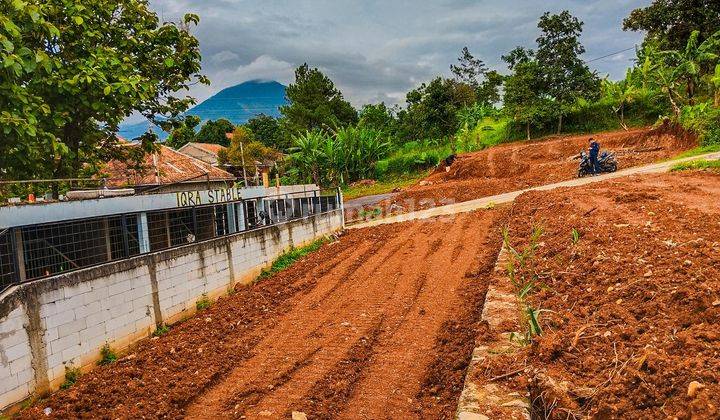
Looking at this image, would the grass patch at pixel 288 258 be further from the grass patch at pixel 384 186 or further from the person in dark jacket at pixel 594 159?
the grass patch at pixel 384 186

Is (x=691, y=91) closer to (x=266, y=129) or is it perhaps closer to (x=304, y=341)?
(x=304, y=341)

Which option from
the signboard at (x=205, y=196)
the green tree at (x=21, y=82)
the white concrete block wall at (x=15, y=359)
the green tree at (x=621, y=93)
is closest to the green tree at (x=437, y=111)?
the green tree at (x=621, y=93)

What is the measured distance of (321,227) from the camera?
15.3 metres

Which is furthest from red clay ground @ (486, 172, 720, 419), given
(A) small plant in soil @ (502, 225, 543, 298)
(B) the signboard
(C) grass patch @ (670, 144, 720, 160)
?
(C) grass patch @ (670, 144, 720, 160)

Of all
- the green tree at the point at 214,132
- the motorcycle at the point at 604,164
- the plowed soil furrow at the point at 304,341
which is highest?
the green tree at the point at 214,132

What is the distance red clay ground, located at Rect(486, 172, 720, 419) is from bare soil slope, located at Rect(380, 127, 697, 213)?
43.2 feet

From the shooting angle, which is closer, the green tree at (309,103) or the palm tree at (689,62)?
the palm tree at (689,62)

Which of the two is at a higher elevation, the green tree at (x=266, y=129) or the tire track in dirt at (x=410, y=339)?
the green tree at (x=266, y=129)

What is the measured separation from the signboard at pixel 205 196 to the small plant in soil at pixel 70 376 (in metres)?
6.59

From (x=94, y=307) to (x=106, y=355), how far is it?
735 mm

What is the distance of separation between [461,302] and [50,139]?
6879mm

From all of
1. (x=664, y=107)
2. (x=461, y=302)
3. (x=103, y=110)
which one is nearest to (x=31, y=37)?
(x=103, y=110)

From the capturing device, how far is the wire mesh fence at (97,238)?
221 inches

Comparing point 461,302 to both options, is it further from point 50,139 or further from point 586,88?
point 586,88
